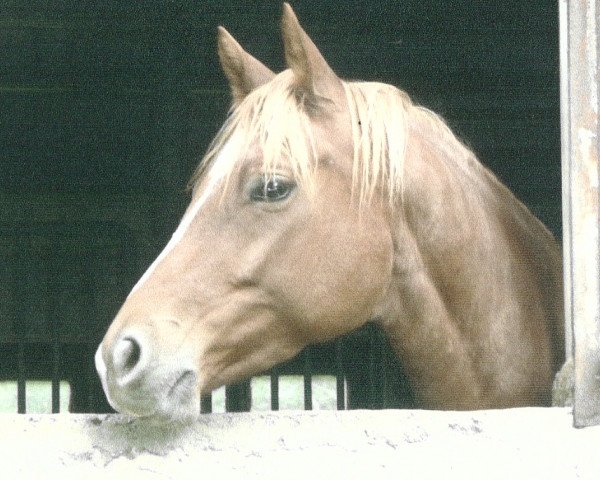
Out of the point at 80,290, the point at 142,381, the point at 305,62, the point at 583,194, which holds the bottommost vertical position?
the point at 142,381

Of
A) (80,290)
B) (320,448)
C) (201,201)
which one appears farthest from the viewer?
(80,290)

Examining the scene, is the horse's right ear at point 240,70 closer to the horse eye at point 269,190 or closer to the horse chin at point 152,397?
the horse eye at point 269,190

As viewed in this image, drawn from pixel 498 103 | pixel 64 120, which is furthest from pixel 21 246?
pixel 498 103

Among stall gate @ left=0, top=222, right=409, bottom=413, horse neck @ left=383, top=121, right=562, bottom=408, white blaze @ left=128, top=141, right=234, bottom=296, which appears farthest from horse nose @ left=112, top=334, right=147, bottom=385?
stall gate @ left=0, top=222, right=409, bottom=413

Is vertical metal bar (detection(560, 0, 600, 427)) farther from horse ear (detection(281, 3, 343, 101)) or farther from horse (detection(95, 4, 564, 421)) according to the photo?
horse ear (detection(281, 3, 343, 101))

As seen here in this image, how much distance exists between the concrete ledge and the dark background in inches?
102

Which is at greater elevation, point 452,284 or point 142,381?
point 452,284

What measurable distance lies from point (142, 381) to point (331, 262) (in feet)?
1.74

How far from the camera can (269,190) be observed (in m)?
2.40

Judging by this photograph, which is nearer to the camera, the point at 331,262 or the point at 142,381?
the point at 142,381

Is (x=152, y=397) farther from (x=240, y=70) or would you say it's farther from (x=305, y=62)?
(x=240, y=70)

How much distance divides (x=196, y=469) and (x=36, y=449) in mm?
279

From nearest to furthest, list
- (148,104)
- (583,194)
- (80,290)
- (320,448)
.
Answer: (320,448) → (583,194) → (148,104) → (80,290)

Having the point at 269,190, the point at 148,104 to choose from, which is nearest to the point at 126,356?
the point at 269,190
